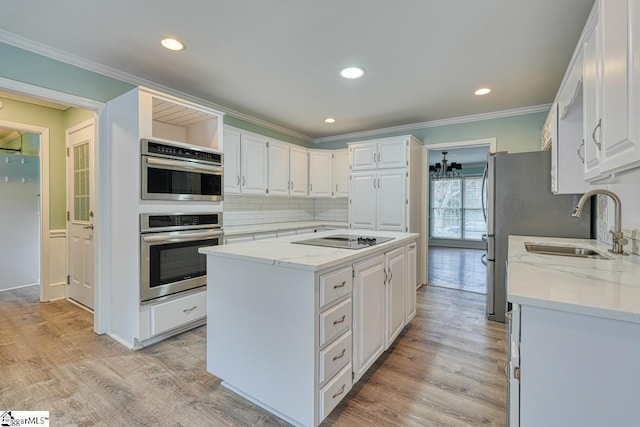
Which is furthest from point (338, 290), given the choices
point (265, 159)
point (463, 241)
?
point (463, 241)

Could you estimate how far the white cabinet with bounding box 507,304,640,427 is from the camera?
0.85 m

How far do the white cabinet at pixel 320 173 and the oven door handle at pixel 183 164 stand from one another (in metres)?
2.15

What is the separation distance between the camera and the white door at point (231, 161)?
357 cm

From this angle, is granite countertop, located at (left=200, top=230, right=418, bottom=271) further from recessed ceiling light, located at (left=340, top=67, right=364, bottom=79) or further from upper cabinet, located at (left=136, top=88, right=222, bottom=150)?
recessed ceiling light, located at (left=340, top=67, right=364, bottom=79)

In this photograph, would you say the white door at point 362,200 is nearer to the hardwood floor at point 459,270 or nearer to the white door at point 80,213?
the hardwood floor at point 459,270

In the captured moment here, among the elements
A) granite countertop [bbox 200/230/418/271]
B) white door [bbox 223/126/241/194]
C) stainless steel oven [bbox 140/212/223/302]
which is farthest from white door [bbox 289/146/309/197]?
granite countertop [bbox 200/230/418/271]

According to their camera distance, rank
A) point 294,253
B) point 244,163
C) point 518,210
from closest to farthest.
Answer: point 294,253 < point 518,210 < point 244,163

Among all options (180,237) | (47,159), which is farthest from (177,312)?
(47,159)

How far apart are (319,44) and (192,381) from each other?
2.61 metres

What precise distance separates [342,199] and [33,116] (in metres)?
4.24

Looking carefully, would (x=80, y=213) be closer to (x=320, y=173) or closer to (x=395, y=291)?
(x=320, y=173)

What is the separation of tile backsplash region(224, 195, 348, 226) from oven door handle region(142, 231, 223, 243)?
1123mm

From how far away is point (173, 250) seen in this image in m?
2.60

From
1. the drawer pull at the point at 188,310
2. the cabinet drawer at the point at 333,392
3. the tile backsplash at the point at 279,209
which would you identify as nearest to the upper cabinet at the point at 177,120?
the tile backsplash at the point at 279,209
